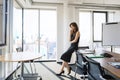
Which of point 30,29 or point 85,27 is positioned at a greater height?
point 85,27

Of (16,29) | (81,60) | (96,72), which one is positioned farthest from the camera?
(16,29)

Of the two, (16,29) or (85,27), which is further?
(85,27)

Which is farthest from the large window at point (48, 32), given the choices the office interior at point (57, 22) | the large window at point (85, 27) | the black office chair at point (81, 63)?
the black office chair at point (81, 63)

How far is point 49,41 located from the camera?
8.23 meters

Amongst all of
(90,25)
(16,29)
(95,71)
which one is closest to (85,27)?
(90,25)

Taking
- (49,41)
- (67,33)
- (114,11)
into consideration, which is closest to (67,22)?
(67,33)

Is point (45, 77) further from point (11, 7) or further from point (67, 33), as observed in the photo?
point (67, 33)

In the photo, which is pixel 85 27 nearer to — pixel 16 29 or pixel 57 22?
pixel 57 22

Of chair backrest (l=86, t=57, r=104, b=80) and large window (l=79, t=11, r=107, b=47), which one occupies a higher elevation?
large window (l=79, t=11, r=107, b=47)

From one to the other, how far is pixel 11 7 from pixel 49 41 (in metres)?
3.51

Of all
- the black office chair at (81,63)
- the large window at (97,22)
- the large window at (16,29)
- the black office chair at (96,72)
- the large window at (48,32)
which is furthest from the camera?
the large window at (97,22)

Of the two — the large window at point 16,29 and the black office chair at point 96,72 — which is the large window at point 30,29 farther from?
the black office chair at point 96,72

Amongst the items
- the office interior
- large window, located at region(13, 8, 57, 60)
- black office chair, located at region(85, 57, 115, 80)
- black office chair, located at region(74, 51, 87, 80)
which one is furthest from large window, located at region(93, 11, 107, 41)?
black office chair, located at region(85, 57, 115, 80)

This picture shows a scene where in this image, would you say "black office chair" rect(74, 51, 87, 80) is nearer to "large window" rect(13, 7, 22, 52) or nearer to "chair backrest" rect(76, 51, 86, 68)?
"chair backrest" rect(76, 51, 86, 68)
